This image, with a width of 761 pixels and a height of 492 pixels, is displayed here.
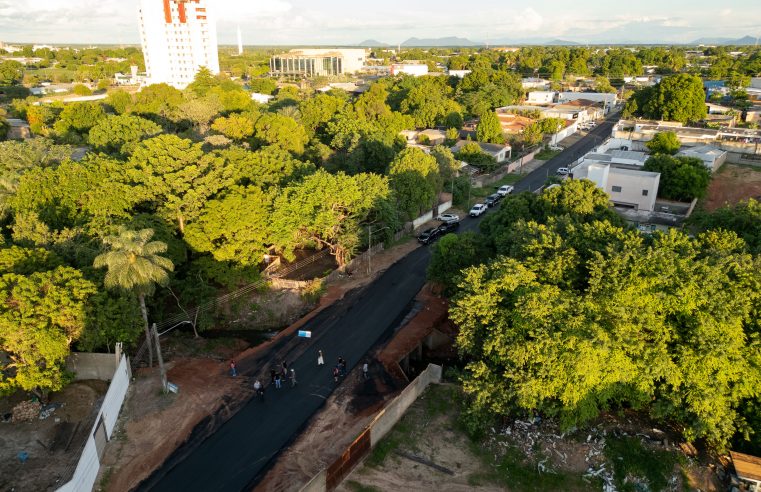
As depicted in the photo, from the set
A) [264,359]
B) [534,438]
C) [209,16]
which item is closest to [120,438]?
[264,359]

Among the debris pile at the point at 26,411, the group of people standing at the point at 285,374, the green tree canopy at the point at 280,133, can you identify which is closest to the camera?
the debris pile at the point at 26,411

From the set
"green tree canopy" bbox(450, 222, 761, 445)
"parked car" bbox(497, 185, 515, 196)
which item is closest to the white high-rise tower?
"parked car" bbox(497, 185, 515, 196)

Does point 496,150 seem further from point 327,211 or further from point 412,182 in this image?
point 327,211

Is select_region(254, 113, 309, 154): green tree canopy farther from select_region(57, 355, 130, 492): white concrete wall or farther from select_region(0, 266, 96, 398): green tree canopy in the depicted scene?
select_region(57, 355, 130, 492): white concrete wall

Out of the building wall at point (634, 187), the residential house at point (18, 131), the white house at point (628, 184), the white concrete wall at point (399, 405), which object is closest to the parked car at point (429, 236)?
the white house at point (628, 184)

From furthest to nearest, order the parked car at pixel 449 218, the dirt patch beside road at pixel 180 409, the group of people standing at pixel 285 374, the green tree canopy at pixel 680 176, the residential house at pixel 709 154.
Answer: the residential house at pixel 709 154 → the parked car at pixel 449 218 → the green tree canopy at pixel 680 176 → the group of people standing at pixel 285 374 → the dirt patch beside road at pixel 180 409

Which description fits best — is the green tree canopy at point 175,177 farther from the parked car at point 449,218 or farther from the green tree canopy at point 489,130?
the green tree canopy at point 489,130

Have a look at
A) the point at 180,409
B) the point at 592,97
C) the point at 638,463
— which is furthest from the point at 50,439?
the point at 592,97
